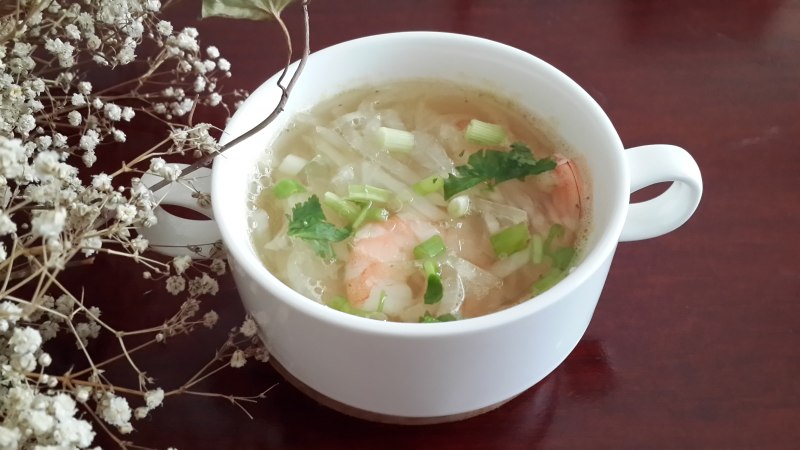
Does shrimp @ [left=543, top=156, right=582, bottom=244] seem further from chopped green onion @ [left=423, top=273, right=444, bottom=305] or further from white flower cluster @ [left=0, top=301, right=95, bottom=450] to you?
white flower cluster @ [left=0, top=301, right=95, bottom=450]

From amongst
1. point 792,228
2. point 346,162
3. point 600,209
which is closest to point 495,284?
point 600,209

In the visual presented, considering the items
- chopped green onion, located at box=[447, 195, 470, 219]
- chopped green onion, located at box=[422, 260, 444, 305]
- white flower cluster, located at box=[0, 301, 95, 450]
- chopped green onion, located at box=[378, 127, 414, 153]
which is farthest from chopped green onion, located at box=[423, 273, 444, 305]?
white flower cluster, located at box=[0, 301, 95, 450]

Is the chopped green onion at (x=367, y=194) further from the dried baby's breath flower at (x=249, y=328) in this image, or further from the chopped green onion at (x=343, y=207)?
the dried baby's breath flower at (x=249, y=328)

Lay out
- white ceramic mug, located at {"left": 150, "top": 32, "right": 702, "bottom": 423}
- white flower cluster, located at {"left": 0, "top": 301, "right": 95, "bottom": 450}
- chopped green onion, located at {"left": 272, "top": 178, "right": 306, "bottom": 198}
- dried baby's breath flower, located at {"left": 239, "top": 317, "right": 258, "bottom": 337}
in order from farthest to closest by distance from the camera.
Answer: chopped green onion, located at {"left": 272, "top": 178, "right": 306, "bottom": 198} → dried baby's breath flower, located at {"left": 239, "top": 317, "right": 258, "bottom": 337} → white ceramic mug, located at {"left": 150, "top": 32, "right": 702, "bottom": 423} → white flower cluster, located at {"left": 0, "top": 301, "right": 95, "bottom": 450}

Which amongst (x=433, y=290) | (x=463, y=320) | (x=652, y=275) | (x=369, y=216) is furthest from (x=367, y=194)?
(x=652, y=275)

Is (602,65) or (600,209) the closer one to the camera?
(600,209)

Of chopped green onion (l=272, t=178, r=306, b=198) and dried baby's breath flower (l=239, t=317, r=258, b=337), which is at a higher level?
chopped green onion (l=272, t=178, r=306, b=198)

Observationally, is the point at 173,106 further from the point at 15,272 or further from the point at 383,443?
the point at 383,443
